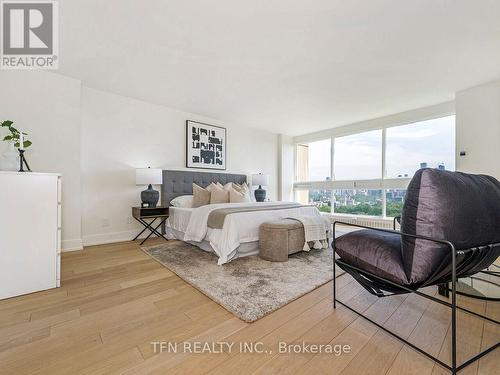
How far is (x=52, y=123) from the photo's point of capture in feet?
9.84

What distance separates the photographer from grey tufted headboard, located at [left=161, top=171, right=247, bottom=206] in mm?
4137

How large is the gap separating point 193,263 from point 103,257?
124cm

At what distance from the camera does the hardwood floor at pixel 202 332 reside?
112 cm

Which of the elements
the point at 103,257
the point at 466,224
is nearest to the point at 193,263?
the point at 103,257

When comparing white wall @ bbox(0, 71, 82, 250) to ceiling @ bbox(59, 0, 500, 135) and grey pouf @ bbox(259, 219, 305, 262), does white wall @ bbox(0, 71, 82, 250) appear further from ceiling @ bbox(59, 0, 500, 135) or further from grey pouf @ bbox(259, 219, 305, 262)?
grey pouf @ bbox(259, 219, 305, 262)

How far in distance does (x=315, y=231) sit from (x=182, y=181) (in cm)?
269

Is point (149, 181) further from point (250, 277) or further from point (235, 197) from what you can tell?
point (250, 277)

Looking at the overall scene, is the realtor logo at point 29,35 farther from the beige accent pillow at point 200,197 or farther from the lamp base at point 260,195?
the lamp base at point 260,195

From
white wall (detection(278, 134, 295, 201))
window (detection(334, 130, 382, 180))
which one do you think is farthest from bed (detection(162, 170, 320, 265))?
white wall (detection(278, 134, 295, 201))

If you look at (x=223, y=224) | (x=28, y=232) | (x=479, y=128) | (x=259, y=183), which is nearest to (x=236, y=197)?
(x=259, y=183)

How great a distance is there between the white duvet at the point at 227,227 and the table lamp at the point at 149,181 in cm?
56

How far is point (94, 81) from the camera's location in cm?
326

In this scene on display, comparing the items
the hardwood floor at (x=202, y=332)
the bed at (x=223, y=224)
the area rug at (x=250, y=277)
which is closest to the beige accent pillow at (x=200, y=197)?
the bed at (x=223, y=224)

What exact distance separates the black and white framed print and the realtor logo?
7.26 ft
